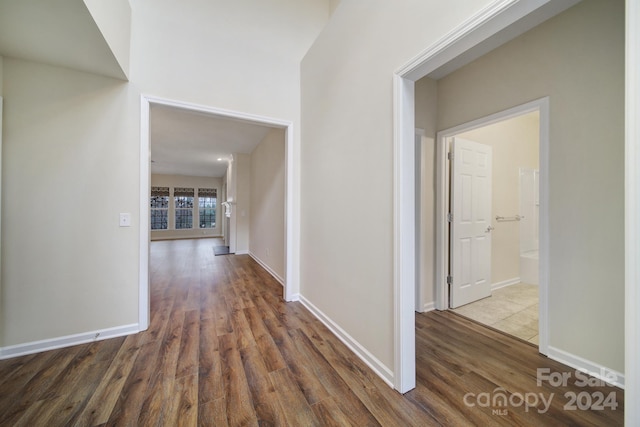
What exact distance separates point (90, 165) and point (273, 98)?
6.23 feet

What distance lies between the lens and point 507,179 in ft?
11.0

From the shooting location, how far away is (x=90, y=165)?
1.97 metres

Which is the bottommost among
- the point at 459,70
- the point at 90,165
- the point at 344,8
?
the point at 90,165

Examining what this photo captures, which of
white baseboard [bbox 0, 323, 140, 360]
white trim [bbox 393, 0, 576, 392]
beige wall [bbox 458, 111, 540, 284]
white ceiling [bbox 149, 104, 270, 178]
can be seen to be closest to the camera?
white trim [bbox 393, 0, 576, 392]

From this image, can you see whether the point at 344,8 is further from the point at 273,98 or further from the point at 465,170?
the point at 465,170

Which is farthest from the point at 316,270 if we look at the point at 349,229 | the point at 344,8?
the point at 344,8

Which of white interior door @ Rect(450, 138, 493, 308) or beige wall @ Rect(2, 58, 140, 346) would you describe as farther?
white interior door @ Rect(450, 138, 493, 308)

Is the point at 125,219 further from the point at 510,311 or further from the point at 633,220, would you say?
the point at 510,311

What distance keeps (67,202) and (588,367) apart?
423cm

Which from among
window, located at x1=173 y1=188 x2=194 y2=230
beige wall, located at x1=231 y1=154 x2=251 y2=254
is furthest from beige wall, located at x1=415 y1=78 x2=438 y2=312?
window, located at x1=173 y1=188 x2=194 y2=230

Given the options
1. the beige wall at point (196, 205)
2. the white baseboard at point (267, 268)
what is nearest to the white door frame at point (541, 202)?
the white baseboard at point (267, 268)

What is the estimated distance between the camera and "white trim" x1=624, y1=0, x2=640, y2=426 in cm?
69

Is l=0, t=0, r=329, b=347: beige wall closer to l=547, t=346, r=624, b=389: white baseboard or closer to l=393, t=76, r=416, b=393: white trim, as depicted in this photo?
l=393, t=76, r=416, b=393: white trim

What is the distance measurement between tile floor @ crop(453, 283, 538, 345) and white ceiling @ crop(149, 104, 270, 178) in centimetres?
351
